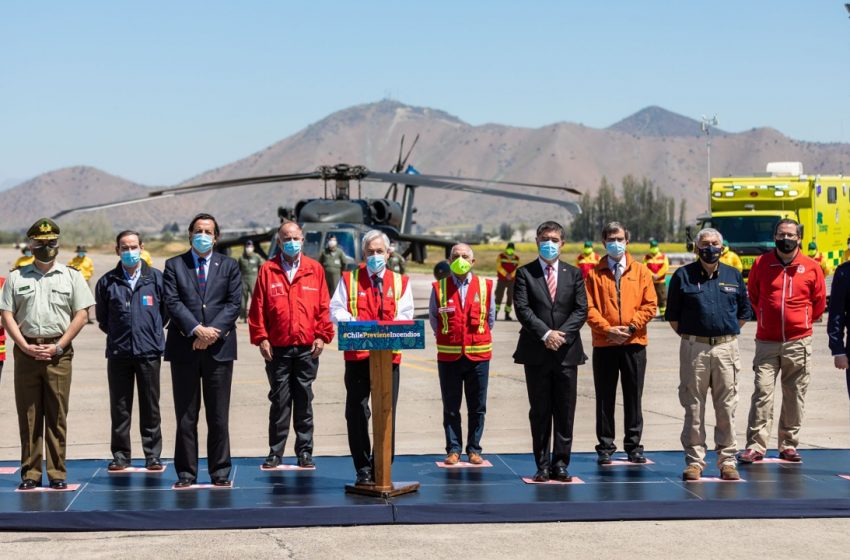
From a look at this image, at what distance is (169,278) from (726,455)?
428 centimetres

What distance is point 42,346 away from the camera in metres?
9.02

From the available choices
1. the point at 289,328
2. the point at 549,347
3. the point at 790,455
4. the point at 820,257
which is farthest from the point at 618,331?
the point at 820,257

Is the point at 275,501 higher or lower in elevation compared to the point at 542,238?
lower

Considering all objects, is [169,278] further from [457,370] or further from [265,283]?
[457,370]

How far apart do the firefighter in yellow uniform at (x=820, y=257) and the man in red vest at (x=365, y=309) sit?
17.8 meters

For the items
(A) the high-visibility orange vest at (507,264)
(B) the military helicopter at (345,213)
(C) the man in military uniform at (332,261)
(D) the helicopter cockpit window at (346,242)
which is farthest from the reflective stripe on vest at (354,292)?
(D) the helicopter cockpit window at (346,242)

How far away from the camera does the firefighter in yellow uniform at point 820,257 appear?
2544cm

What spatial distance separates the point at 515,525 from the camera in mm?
8094

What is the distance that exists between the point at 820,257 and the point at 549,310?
1820 cm

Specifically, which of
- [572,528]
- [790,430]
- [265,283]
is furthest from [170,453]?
[790,430]

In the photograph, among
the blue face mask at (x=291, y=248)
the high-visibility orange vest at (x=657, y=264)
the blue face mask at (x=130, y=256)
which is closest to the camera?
the blue face mask at (x=291, y=248)

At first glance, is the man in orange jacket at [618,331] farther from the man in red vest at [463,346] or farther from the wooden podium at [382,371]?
the wooden podium at [382,371]

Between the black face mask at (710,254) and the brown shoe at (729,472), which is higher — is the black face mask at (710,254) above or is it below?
above

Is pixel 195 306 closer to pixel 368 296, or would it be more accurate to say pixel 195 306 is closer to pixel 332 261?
pixel 368 296
